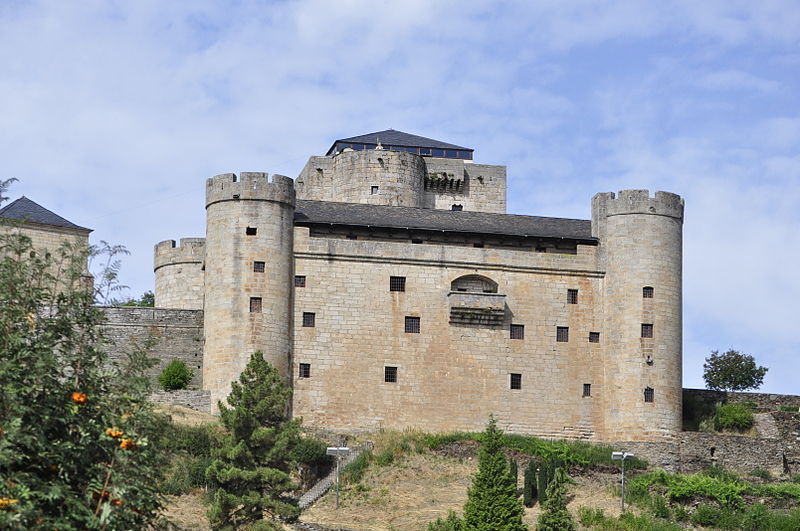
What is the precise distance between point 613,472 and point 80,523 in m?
33.3

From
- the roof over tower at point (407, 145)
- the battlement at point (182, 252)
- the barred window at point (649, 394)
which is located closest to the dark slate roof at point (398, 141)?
the roof over tower at point (407, 145)

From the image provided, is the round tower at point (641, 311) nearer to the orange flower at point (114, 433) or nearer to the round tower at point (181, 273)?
the round tower at point (181, 273)

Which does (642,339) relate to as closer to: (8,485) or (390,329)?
(390,329)

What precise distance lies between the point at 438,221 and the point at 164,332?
41.1 feet

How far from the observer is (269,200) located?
171 feet

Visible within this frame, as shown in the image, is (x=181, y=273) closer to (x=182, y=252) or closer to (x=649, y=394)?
(x=182, y=252)

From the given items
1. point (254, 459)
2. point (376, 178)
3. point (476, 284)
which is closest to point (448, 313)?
point (476, 284)

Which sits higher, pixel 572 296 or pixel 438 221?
pixel 438 221

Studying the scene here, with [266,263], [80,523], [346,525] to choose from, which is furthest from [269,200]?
[80,523]

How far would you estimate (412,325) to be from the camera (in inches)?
2101

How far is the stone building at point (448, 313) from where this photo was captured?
51.8 metres

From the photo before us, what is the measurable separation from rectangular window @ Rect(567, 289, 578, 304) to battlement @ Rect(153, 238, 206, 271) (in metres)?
17.2

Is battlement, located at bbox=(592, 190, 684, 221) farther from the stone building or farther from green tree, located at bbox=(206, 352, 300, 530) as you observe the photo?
green tree, located at bbox=(206, 352, 300, 530)

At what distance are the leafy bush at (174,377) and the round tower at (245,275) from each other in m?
1.32
